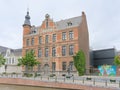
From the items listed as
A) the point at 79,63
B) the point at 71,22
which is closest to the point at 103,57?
the point at 71,22

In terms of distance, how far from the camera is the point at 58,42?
37.7 m

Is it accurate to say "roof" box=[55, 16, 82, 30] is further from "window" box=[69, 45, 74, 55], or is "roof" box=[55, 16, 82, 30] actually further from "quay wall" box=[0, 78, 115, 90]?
"quay wall" box=[0, 78, 115, 90]

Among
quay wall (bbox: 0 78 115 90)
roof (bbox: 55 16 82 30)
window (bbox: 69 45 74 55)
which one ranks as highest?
roof (bbox: 55 16 82 30)

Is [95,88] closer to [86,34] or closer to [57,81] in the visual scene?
[57,81]

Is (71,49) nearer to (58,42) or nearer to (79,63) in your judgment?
(58,42)

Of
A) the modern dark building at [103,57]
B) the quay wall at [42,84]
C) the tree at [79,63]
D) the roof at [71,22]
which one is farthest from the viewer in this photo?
the modern dark building at [103,57]

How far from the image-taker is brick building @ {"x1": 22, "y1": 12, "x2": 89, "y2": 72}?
117 ft

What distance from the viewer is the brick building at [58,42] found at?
3578 cm

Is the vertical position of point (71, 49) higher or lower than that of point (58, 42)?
lower

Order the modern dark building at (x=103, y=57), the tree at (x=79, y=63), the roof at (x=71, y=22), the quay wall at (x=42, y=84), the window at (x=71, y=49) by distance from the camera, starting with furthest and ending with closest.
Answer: the modern dark building at (x=103, y=57) → the roof at (x=71, y=22) → the window at (x=71, y=49) → the tree at (x=79, y=63) → the quay wall at (x=42, y=84)

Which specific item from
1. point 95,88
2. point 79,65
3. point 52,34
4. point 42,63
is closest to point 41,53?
point 42,63

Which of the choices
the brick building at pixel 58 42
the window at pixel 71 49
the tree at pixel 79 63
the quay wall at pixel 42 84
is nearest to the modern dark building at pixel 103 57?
the brick building at pixel 58 42

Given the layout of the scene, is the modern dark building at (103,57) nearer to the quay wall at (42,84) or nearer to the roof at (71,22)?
the roof at (71,22)

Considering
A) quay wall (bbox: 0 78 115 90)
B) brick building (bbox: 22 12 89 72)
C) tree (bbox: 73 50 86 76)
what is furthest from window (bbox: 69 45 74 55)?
quay wall (bbox: 0 78 115 90)
